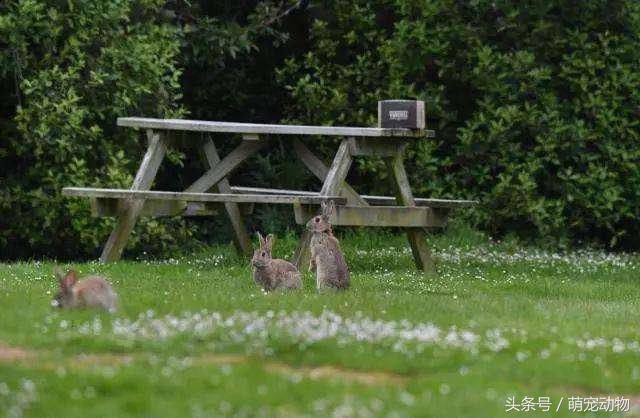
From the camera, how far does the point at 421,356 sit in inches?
302

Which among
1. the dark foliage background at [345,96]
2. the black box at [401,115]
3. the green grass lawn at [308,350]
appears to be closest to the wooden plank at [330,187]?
the black box at [401,115]

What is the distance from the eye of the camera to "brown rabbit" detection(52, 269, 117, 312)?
934cm

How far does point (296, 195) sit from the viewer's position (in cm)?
1418

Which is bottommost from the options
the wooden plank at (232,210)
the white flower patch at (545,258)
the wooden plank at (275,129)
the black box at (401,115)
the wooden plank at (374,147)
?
the white flower patch at (545,258)

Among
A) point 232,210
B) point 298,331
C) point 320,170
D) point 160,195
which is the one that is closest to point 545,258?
point 320,170

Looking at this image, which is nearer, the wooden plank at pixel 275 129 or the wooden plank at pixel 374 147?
the wooden plank at pixel 275 129

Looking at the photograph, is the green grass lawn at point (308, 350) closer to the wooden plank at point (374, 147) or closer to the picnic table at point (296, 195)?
the picnic table at point (296, 195)

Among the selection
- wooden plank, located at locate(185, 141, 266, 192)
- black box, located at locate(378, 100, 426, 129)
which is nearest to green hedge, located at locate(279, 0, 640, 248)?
wooden plank, located at locate(185, 141, 266, 192)

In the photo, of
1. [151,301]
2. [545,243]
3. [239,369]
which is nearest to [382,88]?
[545,243]

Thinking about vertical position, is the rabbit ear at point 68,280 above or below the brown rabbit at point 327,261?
above

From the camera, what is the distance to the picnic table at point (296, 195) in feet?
43.4

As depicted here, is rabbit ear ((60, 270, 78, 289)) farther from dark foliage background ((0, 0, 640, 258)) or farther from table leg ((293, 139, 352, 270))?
dark foliage background ((0, 0, 640, 258))

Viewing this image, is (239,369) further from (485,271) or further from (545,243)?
(545,243)

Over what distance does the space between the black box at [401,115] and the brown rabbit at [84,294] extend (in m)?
5.03
